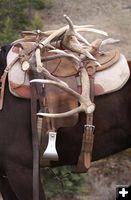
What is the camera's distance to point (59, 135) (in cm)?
329

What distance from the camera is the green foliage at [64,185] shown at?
510cm

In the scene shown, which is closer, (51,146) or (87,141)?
(51,146)

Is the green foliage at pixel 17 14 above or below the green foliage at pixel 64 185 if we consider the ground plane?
above

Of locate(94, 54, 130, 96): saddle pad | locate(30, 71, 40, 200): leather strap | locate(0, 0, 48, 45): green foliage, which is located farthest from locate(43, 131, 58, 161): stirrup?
locate(0, 0, 48, 45): green foliage

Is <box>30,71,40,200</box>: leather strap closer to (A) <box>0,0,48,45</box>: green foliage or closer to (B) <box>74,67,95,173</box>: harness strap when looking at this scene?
(B) <box>74,67,95,173</box>: harness strap

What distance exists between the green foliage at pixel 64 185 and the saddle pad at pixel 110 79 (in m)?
1.97

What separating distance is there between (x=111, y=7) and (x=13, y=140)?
9772 mm

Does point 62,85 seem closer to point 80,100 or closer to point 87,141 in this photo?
point 80,100

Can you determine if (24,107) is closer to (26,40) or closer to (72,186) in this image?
(26,40)

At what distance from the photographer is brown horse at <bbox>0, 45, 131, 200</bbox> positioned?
10.5 ft

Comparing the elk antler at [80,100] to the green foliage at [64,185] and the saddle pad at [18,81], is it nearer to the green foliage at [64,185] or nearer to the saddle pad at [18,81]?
the saddle pad at [18,81]

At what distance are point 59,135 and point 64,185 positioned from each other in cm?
191

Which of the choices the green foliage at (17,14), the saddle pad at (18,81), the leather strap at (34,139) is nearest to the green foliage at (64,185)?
the leather strap at (34,139)

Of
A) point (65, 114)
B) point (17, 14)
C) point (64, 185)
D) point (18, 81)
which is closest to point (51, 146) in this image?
point (65, 114)
